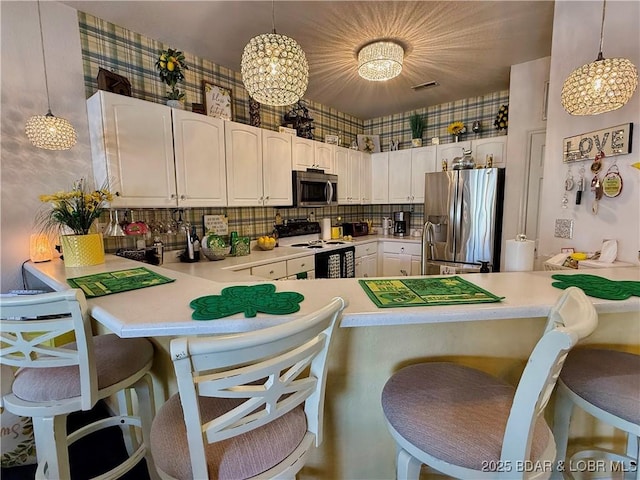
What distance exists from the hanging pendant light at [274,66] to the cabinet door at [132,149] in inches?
42.8

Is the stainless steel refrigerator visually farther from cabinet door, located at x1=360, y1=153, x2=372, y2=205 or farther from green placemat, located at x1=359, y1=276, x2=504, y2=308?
green placemat, located at x1=359, y1=276, x2=504, y2=308

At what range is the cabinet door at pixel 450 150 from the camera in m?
3.74

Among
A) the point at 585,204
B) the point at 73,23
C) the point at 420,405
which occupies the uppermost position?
the point at 73,23

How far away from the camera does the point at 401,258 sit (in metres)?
4.07

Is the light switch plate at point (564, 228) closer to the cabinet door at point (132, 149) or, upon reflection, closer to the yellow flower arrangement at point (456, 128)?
the yellow flower arrangement at point (456, 128)

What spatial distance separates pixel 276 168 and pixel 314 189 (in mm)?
612

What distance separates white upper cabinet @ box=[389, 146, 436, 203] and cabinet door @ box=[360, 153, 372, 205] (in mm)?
328

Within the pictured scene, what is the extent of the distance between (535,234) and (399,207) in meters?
1.89

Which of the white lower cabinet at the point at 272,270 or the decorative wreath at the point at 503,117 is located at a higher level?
the decorative wreath at the point at 503,117

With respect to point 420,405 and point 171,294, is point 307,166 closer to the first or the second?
point 171,294

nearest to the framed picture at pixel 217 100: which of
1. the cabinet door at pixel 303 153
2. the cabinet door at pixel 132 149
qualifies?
the cabinet door at pixel 132 149

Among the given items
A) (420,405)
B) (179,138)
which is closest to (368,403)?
(420,405)

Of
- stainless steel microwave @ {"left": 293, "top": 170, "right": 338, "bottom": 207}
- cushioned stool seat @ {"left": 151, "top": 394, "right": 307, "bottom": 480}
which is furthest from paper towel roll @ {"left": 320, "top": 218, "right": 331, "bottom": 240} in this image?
cushioned stool seat @ {"left": 151, "top": 394, "right": 307, "bottom": 480}

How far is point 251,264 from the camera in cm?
261
